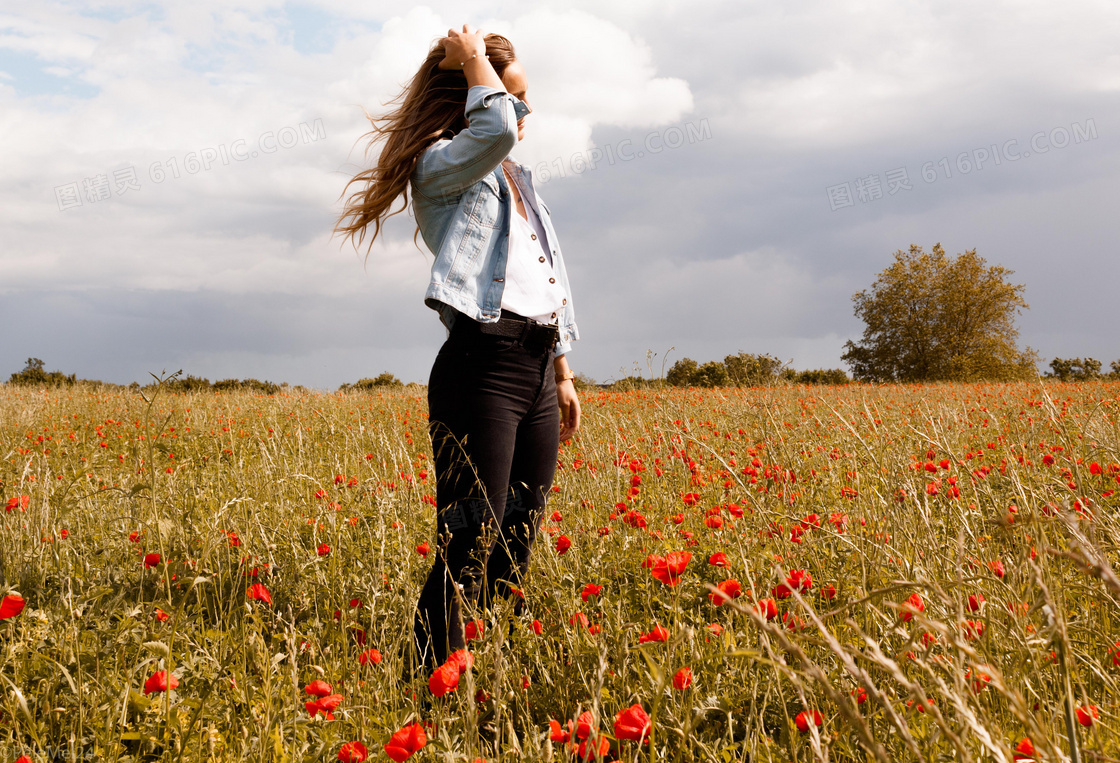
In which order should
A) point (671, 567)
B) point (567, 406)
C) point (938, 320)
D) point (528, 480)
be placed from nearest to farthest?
point (671, 567), point (528, 480), point (567, 406), point (938, 320)

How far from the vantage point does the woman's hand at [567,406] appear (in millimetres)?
2555

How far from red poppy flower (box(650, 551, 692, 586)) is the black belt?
31.5 inches

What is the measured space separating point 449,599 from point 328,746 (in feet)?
1.90

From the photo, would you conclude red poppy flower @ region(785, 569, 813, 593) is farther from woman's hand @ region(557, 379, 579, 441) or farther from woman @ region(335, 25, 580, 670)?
woman's hand @ region(557, 379, 579, 441)

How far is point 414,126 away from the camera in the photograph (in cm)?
226

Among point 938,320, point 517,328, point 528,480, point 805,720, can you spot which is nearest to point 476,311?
point 517,328

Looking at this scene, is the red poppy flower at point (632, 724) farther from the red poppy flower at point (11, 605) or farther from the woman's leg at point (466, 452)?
the red poppy flower at point (11, 605)

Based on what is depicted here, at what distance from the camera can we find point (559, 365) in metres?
2.52

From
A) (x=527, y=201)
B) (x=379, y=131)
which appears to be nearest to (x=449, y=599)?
(x=527, y=201)

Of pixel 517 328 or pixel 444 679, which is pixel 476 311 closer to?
pixel 517 328

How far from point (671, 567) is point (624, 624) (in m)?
0.78

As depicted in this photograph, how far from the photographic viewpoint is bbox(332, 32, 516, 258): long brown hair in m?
2.18

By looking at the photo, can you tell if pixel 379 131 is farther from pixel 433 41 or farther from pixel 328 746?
pixel 328 746

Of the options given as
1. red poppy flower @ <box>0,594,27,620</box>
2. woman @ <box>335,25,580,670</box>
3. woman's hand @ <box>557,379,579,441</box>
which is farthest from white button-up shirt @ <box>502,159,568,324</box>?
red poppy flower @ <box>0,594,27,620</box>
